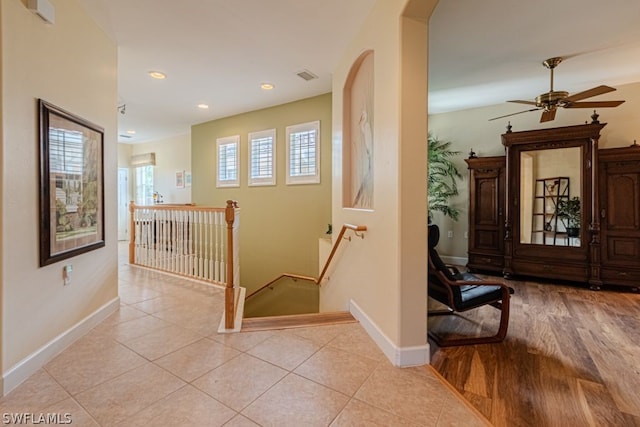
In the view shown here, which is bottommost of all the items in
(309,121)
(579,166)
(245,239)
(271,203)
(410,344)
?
(410,344)

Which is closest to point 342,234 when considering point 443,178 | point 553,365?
point 553,365

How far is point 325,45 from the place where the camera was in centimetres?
315

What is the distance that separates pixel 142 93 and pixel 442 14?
4344 millimetres

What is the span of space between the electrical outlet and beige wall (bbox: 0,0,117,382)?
0.03 meters

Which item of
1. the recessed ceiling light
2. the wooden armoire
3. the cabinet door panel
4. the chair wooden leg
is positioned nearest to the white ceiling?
→ the recessed ceiling light


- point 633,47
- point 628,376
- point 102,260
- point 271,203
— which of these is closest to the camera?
point 628,376

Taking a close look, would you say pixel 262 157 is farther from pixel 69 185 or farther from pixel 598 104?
pixel 598 104

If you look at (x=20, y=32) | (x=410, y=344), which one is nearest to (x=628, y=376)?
(x=410, y=344)

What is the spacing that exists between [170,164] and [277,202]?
14.0 ft

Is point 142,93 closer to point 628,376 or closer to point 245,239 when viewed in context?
point 245,239

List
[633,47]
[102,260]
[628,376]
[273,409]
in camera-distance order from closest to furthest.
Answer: [273,409]
[628,376]
[102,260]
[633,47]

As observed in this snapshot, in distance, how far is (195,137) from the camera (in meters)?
6.48

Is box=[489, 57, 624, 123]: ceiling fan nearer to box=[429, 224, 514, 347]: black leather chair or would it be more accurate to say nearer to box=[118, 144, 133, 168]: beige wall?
box=[429, 224, 514, 347]: black leather chair

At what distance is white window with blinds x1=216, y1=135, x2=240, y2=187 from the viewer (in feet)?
18.9
